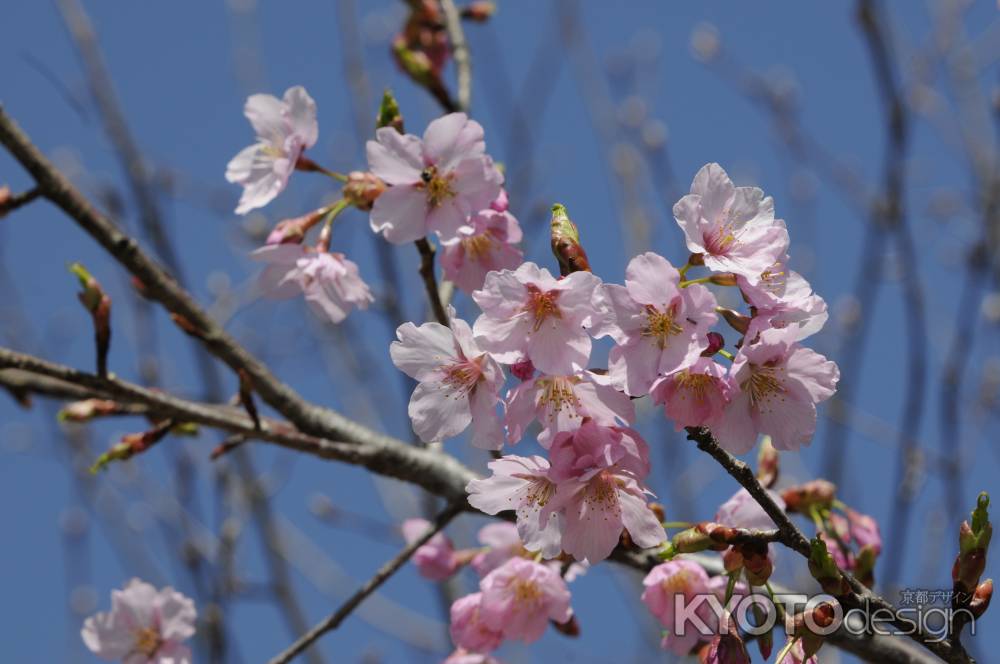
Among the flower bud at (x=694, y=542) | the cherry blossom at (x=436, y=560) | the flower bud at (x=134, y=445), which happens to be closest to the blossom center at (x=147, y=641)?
the flower bud at (x=134, y=445)

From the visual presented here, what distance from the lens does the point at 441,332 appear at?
168cm

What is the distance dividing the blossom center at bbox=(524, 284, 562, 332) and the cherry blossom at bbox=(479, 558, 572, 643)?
0.70 metres

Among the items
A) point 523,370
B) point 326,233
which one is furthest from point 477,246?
point 523,370

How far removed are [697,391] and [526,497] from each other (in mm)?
336

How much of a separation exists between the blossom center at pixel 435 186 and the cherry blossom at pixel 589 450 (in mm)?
549

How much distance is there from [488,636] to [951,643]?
102 centimetres

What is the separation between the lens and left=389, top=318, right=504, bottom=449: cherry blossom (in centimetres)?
160

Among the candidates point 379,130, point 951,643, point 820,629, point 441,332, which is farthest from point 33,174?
point 951,643

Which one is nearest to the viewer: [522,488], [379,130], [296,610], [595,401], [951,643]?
[951,643]

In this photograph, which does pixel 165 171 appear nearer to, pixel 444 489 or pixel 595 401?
pixel 444 489

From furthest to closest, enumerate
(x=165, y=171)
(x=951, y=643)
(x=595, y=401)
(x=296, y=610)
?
1. (x=165, y=171)
2. (x=296, y=610)
3. (x=595, y=401)
4. (x=951, y=643)

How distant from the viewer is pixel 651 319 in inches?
56.7

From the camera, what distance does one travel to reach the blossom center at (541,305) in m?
1.47

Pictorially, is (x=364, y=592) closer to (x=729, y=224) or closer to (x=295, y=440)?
(x=295, y=440)
